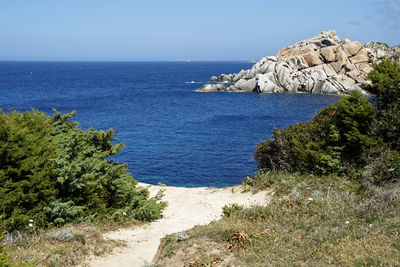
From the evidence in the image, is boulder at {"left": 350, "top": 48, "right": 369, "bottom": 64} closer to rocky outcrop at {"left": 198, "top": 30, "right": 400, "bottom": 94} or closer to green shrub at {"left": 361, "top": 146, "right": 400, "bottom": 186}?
rocky outcrop at {"left": 198, "top": 30, "right": 400, "bottom": 94}

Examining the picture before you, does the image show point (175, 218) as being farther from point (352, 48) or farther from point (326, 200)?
point (352, 48)

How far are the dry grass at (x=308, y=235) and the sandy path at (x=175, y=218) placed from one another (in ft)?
5.90

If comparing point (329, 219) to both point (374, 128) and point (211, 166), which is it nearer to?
point (374, 128)

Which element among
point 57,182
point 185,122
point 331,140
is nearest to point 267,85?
point 185,122

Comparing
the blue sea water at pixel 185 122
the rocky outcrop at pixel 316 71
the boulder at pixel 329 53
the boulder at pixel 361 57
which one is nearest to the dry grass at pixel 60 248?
the blue sea water at pixel 185 122

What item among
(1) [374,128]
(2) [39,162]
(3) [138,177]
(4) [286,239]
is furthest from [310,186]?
(3) [138,177]

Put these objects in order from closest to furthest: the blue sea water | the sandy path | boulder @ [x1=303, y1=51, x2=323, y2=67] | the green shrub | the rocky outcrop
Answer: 1. the sandy path
2. the green shrub
3. the blue sea water
4. the rocky outcrop
5. boulder @ [x1=303, y1=51, x2=323, y2=67]

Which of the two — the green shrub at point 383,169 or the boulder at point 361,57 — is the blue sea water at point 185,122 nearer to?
the green shrub at point 383,169

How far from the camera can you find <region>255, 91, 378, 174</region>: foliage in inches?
630

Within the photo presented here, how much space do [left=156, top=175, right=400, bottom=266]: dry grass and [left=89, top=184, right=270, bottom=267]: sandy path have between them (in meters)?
1.80

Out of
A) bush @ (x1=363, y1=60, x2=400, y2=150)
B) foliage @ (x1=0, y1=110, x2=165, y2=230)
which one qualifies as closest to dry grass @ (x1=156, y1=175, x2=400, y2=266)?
bush @ (x1=363, y1=60, x2=400, y2=150)

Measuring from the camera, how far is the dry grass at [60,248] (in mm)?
9133

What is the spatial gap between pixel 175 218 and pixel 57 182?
558 centimetres

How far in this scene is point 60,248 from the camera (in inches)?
391
